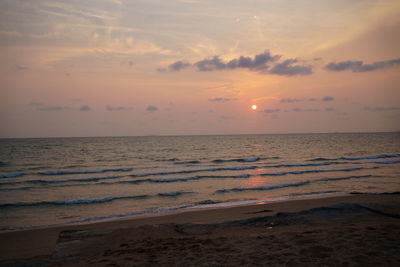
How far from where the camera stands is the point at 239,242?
7.28 m

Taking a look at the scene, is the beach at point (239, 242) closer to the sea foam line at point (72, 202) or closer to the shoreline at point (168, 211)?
the shoreline at point (168, 211)

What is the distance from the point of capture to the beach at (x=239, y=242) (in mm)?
6043

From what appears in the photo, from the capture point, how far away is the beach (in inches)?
238

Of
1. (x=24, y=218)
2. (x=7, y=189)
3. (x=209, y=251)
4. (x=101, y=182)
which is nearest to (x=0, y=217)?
(x=24, y=218)

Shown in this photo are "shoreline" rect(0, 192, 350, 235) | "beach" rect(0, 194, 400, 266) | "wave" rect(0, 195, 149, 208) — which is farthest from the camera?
"wave" rect(0, 195, 149, 208)

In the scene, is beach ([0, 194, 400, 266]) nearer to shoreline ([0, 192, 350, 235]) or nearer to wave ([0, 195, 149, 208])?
shoreline ([0, 192, 350, 235])

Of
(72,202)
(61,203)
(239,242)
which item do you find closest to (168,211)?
(72,202)

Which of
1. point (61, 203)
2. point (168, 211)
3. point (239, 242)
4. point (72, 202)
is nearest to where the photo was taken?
point (239, 242)

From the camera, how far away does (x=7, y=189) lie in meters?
20.4

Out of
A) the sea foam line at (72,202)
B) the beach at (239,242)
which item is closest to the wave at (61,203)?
the sea foam line at (72,202)

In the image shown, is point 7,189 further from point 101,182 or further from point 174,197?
point 174,197

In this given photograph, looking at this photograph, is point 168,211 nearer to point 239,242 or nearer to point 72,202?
point 72,202

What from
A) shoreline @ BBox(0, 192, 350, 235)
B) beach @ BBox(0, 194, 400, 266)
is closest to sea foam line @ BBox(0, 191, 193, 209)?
shoreline @ BBox(0, 192, 350, 235)

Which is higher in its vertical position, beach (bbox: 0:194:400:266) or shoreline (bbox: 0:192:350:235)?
beach (bbox: 0:194:400:266)
